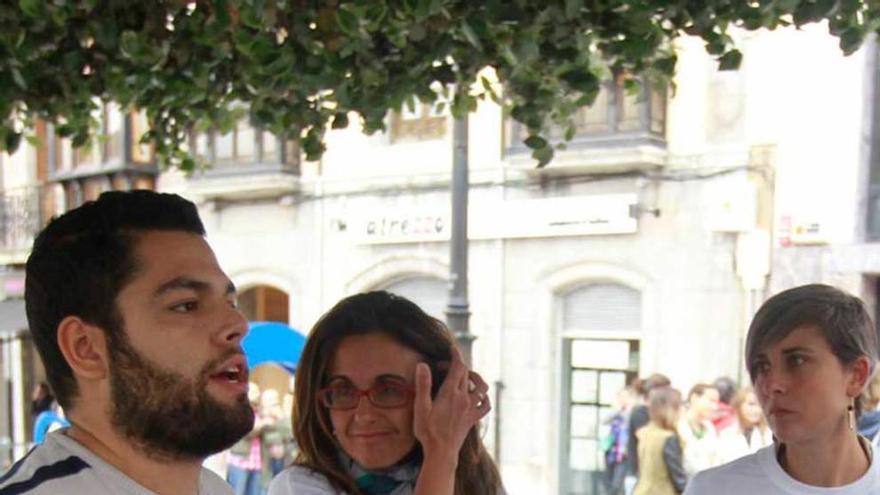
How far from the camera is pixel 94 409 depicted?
4.79 ft

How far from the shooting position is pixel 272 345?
634cm

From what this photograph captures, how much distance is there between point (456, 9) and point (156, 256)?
1.28 meters

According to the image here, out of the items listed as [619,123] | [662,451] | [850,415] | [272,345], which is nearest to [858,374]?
[850,415]

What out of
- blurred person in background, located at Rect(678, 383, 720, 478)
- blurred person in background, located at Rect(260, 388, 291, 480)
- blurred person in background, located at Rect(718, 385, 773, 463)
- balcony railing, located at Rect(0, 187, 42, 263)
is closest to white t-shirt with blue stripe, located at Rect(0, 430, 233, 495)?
blurred person in background, located at Rect(678, 383, 720, 478)

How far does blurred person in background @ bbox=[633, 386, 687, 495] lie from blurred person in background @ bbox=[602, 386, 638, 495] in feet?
4.75

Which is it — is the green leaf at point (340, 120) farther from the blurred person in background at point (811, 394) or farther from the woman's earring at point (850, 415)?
the woman's earring at point (850, 415)

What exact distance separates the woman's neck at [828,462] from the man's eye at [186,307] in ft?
4.45

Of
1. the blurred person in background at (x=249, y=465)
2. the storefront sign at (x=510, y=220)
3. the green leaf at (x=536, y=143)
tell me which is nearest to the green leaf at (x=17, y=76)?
the green leaf at (x=536, y=143)

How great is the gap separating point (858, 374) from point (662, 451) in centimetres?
415

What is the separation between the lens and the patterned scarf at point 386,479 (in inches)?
73.4

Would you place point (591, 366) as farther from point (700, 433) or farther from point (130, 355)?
point (130, 355)

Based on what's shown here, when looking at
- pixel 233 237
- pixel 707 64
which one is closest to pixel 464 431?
pixel 707 64

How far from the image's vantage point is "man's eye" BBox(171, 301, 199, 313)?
1.51m

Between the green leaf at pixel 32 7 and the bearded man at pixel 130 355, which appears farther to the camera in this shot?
the green leaf at pixel 32 7
